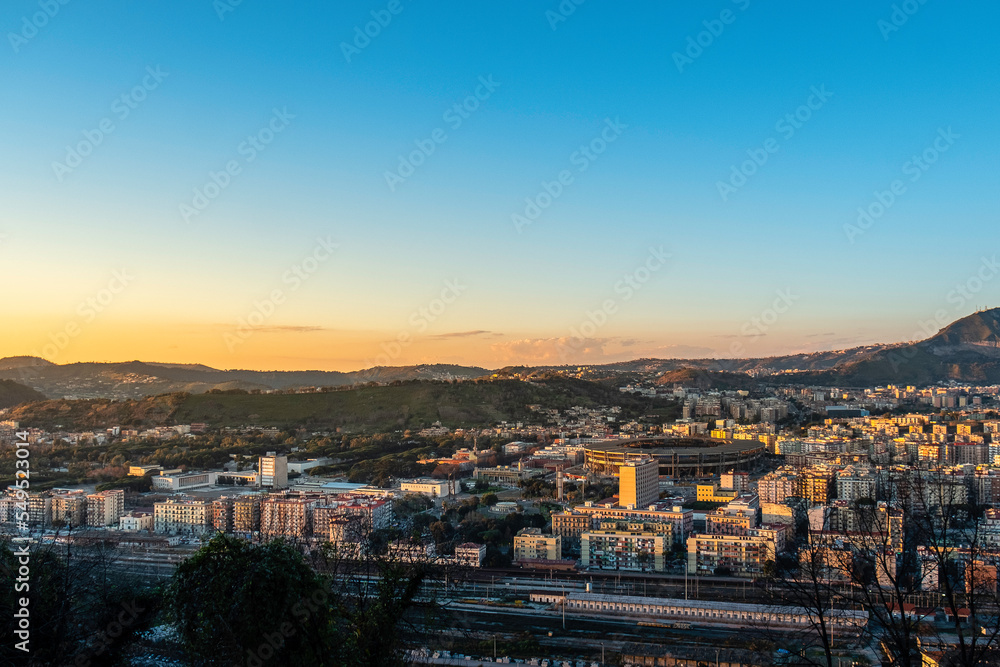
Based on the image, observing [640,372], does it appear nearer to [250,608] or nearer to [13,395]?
[13,395]

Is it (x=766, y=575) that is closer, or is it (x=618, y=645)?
(x=618, y=645)

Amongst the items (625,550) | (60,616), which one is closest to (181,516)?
(625,550)

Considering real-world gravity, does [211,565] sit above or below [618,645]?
above

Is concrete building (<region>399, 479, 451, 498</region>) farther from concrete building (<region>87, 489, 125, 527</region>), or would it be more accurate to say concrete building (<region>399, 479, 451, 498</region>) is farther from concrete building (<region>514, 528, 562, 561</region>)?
concrete building (<region>87, 489, 125, 527</region>)

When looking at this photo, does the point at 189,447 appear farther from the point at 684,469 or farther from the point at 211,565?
the point at 211,565

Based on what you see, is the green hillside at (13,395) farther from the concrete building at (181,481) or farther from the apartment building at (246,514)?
the apartment building at (246,514)

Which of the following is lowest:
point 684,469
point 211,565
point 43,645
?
point 684,469

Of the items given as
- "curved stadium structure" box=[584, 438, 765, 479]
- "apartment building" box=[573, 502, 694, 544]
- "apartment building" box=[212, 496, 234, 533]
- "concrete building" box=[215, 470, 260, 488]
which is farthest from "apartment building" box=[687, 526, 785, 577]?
"concrete building" box=[215, 470, 260, 488]

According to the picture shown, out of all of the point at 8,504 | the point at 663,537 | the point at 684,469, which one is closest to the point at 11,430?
the point at 8,504
